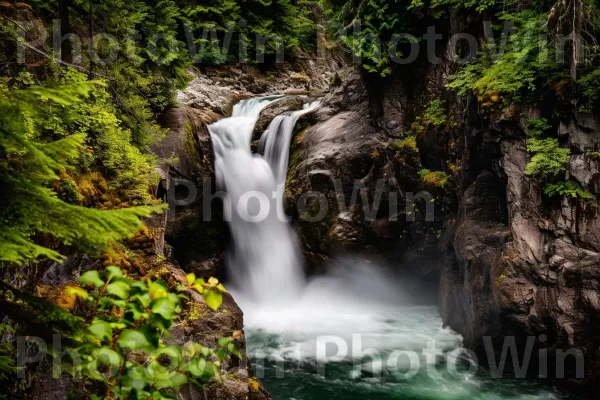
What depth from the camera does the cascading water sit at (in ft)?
25.0

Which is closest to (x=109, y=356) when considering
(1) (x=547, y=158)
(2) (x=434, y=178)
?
(1) (x=547, y=158)

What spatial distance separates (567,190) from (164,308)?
7.40 m

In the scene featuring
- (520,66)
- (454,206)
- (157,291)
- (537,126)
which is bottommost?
(157,291)

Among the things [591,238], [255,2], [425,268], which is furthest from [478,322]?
[255,2]

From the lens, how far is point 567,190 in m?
6.77

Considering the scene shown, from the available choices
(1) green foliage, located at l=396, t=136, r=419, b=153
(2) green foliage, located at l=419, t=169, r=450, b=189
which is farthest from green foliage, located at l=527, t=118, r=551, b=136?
(1) green foliage, located at l=396, t=136, r=419, b=153

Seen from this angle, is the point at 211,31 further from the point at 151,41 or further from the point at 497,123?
the point at 497,123

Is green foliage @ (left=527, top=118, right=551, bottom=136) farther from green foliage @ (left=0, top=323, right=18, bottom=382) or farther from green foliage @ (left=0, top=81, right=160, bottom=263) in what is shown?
green foliage @ (left=0, top=323, right=18, bottom=382)

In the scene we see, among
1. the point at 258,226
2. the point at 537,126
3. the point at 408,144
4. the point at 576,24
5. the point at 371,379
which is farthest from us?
the point at 258,226

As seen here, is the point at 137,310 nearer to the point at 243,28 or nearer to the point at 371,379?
the point at 371,379

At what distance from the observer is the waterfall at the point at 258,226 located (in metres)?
12.8

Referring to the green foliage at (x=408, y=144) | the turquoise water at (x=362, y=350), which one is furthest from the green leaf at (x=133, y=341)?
the green foliage at (x=408, y=144)

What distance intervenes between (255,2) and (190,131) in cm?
1430

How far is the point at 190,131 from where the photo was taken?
1129 centimetres
